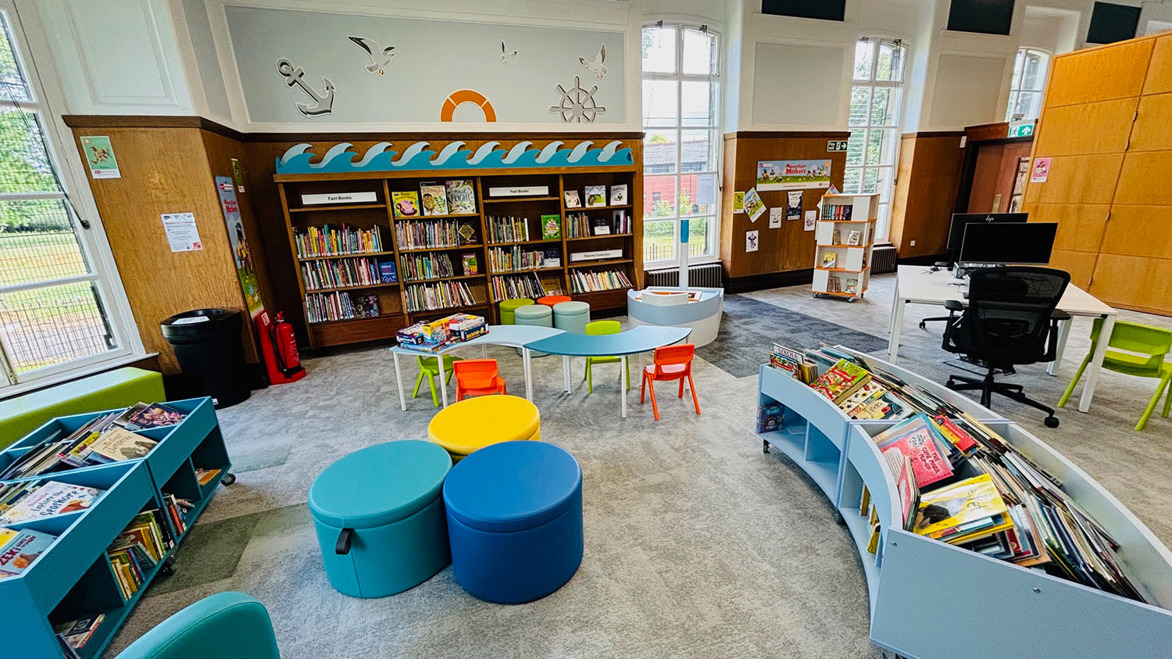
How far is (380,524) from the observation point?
6.82ft

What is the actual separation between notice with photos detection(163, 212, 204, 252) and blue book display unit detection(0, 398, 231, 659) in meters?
2.10

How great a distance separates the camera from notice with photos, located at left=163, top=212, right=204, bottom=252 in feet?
13.6

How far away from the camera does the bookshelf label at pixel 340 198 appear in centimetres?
509

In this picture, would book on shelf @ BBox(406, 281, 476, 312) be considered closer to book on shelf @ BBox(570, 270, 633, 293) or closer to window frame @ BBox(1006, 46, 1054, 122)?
book on shelf @ BBox(570, 270, 633, 293)

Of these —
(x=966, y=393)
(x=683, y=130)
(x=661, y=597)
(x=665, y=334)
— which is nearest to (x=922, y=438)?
(x=661, y=597)

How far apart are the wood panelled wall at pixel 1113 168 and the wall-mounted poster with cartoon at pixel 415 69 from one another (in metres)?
5.96

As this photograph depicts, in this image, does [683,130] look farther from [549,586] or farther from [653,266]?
[549,586]

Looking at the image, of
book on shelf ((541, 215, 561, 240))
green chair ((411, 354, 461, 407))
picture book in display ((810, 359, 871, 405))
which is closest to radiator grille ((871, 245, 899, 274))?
book on shelf ((541, 215, 561, 240))

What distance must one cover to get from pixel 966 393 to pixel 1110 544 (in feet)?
10.4

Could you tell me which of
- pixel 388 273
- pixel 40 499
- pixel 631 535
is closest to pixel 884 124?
pixel 388 273

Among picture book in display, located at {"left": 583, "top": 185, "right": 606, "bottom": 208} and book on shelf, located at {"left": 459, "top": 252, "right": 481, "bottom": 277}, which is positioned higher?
picture book in display, located at {"left": 583, "top": 185, "right": 606, "bottom": 208}

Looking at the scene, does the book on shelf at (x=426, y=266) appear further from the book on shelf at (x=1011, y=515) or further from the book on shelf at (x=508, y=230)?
the book on shelf at (x=1011, y=515)

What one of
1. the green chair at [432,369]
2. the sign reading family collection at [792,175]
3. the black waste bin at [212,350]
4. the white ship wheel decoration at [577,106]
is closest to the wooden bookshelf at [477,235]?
the white ship wheel decoration at [577,106]

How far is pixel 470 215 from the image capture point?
5.75 m
